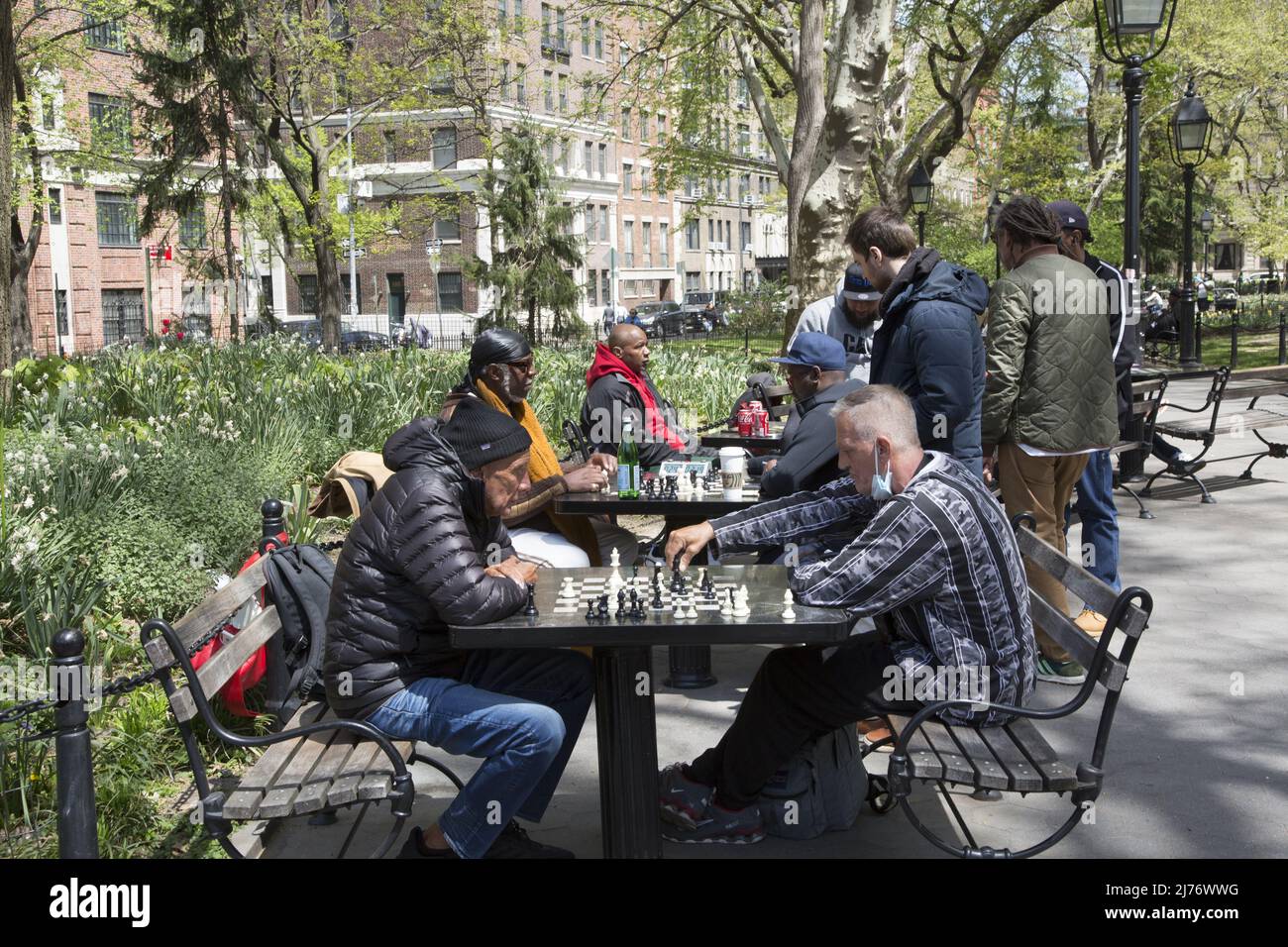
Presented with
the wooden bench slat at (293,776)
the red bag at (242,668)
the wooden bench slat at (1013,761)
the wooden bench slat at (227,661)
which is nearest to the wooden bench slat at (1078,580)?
the wooden bench slat at (1013,761)

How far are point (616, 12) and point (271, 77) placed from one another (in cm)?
824

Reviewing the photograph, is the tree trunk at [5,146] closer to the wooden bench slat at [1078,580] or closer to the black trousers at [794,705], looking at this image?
the black trousers at [794,705]

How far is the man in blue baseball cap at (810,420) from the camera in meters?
5.36

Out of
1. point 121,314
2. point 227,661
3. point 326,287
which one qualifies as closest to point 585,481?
point 227,661

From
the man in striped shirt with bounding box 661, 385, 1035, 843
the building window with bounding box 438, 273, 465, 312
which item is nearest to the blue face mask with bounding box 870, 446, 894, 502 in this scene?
the man in striped shirt with bounding box 661, 385, 1035, 843

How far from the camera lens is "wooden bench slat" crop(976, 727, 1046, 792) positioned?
3453 mm

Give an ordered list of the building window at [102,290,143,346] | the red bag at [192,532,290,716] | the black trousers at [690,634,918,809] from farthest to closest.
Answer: the building window at [102,290,143,346] → the red bag at [192,532,290,716] → the black trousers at [690,634,918,809]

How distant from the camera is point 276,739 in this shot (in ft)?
12.3

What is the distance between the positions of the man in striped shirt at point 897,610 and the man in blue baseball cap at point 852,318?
2760 mm

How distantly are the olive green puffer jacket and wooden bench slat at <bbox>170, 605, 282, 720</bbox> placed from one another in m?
3.46

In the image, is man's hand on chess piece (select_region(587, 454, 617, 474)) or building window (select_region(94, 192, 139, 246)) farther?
building window (select_region(94, 192, 139, 246))

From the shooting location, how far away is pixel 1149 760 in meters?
5.05

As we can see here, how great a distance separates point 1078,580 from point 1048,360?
207 centimetres

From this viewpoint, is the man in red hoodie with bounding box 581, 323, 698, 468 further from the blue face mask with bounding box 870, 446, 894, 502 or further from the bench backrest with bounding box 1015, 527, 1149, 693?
the blue face mask with bounding box 870, 446, 894, 502
